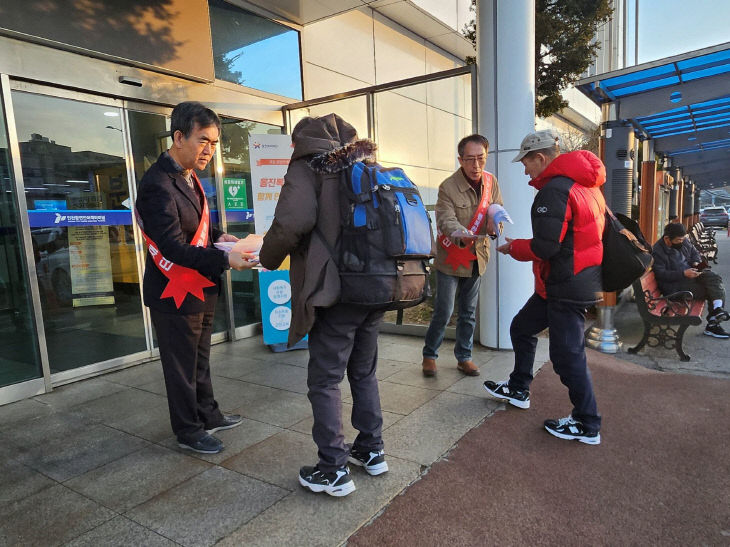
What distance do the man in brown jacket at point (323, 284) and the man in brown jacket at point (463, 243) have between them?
1.58 m

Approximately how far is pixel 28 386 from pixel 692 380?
5503 mm

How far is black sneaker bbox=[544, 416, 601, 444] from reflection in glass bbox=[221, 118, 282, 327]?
158 inches

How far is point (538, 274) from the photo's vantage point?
3160mm

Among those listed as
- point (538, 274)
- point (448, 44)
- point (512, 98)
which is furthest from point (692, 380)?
point (448, 44)

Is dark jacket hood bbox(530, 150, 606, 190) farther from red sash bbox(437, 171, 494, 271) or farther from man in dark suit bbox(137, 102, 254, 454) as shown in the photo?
man in dark suit bbox(137, 102, 254, 454)

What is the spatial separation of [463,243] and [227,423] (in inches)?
86.0

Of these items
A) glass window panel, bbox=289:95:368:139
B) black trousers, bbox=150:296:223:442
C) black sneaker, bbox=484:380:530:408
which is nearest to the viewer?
black trousers, bbox=150:296:223:442

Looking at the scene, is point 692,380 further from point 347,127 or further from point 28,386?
point 28,386

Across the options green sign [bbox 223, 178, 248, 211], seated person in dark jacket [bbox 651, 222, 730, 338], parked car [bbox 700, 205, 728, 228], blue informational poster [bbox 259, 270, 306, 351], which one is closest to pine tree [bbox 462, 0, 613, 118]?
seated person in dark jacket [bbox 651, 222, 730, 338]

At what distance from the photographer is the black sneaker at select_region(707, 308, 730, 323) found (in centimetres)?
570

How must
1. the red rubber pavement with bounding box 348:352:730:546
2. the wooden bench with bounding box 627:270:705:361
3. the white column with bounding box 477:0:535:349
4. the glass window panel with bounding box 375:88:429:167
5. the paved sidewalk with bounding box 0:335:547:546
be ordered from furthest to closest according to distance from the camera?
the glass window panel with bounding box 375:88:429:167
the wooden bench with bounding box 627:270:705:361
the white column with bounding box 477:0:535:349
the paved sidewalk with bounding box 0:335:547:546
the red rubber pavement with bounding box 348:352:730:546

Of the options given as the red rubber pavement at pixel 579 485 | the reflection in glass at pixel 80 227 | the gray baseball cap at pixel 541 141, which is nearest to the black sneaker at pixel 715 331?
the red rubber pavement at pixel 579 485

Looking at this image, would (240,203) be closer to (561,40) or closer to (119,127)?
(119,127)

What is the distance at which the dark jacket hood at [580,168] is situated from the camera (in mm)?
2852
